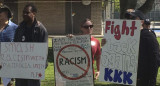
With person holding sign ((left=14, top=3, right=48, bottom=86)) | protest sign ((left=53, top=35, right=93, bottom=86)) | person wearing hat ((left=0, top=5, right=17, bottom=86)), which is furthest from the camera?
person wearing hat ((left=0, top=5, right=17, bottom=86))

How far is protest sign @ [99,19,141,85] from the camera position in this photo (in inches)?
187

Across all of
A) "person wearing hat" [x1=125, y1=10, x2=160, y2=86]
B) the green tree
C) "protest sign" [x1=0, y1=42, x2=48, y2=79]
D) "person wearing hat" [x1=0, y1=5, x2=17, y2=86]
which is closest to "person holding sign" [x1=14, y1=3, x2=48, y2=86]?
"protest sign" [x1=0, y1=42, x2=48, y2=79]

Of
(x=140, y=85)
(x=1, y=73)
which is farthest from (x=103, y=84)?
(x=1, y=73)

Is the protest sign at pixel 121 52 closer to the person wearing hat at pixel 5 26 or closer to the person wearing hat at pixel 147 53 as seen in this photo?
the person wearing hat at pixel 147 53

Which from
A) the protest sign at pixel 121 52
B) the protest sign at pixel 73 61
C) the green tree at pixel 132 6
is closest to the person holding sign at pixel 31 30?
the protest sign at pixel 73 61

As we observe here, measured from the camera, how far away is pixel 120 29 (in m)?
4.83

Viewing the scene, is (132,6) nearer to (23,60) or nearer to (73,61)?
(73,61)

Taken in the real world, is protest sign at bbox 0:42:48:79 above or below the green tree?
below

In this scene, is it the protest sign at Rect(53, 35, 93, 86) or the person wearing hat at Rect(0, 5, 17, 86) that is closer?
the protest sign at Rect(53, 35, 93, 86)

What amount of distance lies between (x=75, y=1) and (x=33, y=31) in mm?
19411

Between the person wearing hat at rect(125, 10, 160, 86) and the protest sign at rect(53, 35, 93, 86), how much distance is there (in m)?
0.76

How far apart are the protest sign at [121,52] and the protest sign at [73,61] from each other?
238 mm

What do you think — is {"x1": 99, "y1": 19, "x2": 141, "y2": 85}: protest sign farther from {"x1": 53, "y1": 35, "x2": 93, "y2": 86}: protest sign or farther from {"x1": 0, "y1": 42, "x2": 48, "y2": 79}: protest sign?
{"x1": 0, "y1": 42, "x2": 48, "y2": 79}: protest sign

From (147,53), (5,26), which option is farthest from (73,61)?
(5,26)
